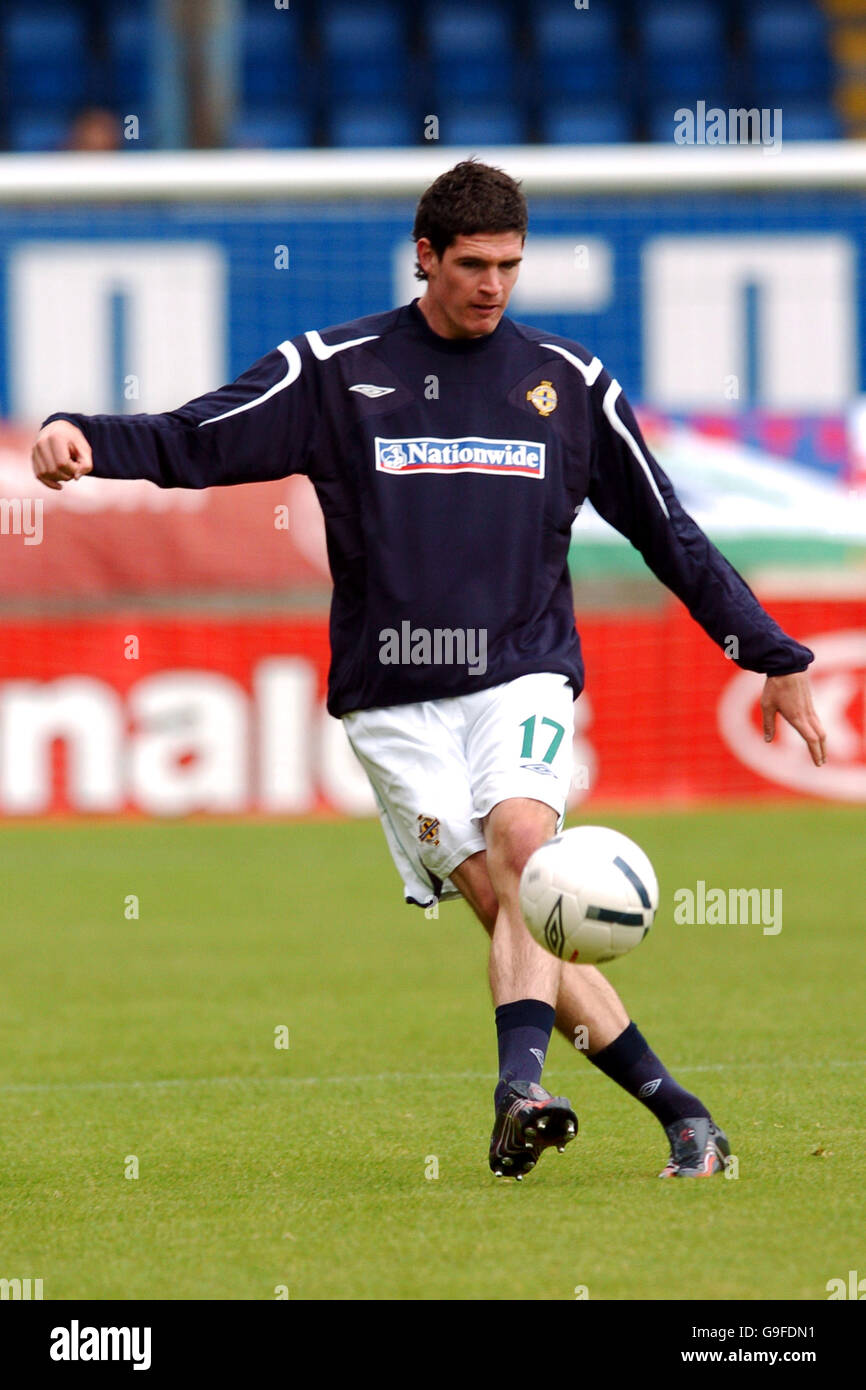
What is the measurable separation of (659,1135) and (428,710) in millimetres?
1313

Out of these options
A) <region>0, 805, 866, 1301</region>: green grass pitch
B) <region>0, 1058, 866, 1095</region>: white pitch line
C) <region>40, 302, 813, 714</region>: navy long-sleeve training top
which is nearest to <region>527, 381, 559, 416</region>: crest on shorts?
<region>40, 302, 813, 714</region>: navy long-sleeve training top

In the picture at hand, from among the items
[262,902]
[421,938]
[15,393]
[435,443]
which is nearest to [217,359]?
[15,393]

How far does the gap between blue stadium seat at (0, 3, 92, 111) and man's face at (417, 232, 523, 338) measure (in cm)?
1649

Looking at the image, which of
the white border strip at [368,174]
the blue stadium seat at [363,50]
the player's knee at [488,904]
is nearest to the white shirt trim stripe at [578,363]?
the player's knee at [488,904]

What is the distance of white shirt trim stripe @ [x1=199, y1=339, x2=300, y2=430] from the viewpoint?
17.1ft

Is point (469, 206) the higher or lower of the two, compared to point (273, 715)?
higher

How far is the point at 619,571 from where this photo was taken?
15.3 metres

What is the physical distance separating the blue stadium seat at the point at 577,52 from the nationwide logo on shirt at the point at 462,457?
1625 centimetres

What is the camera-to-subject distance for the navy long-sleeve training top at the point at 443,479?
203 inches

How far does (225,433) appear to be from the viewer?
17.1 ft

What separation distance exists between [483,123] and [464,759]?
16.1 m

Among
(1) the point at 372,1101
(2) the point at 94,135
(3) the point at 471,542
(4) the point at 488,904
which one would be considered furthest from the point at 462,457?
(2) the point at 94,135

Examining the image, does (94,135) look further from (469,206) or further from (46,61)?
(469,206)

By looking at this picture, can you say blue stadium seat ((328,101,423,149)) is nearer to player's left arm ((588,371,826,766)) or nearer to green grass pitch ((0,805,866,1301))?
green grass pitch ((0,805,866,1301))
